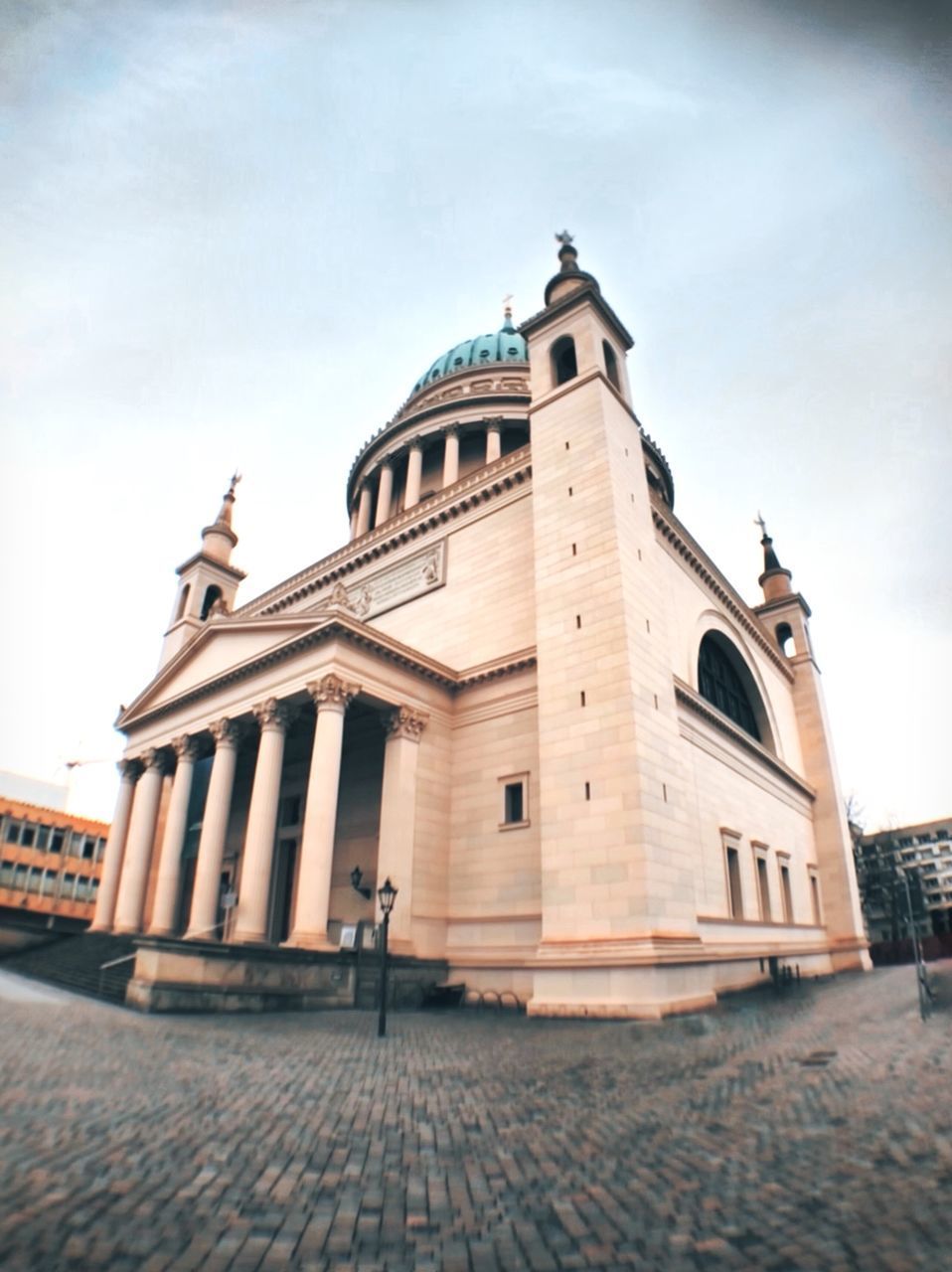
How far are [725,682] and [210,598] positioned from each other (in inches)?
Result: 1098

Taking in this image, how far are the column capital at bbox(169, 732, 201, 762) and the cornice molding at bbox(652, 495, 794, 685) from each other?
1894 cm

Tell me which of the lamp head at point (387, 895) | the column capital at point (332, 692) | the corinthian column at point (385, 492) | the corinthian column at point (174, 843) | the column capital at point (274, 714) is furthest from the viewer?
the corinthian column at point (385, 492)

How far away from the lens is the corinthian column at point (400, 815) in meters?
19.9

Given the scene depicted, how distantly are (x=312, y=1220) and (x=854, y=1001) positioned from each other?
17.3 metres

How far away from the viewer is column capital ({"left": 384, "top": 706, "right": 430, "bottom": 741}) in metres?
22.0

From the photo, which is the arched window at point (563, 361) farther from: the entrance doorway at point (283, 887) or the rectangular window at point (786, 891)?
the rectangular window at point (786, 891)

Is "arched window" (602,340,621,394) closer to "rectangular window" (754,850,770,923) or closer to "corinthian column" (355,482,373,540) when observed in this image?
"rectangular window" (754,850,770,923)

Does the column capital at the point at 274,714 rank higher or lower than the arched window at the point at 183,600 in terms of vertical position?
lower

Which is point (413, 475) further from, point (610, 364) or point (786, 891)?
point (786, 891)

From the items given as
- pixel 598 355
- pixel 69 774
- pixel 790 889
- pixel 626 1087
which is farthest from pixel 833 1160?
pixel 69 774

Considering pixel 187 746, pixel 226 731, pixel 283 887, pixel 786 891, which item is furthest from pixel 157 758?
pixel 786 891

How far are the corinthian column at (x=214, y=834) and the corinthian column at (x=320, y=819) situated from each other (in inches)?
145

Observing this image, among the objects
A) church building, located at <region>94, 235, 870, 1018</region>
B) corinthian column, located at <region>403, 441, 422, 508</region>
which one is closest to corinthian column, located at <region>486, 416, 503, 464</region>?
corinthian column, located at <region>403, 441, 422, 508</region>

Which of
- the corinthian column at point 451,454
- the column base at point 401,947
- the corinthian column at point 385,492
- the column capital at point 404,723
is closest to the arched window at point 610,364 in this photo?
the column capital at point 404,723
